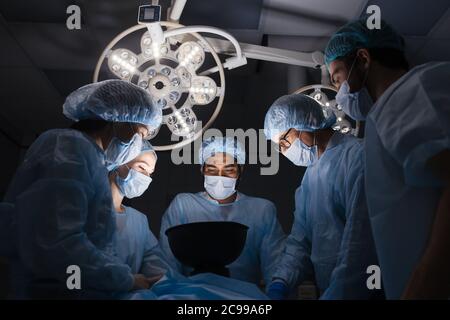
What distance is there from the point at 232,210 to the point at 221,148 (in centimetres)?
37

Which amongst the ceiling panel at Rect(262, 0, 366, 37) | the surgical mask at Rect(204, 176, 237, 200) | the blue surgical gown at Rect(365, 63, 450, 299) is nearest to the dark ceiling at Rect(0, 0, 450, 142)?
the ceiling panel at Rect(262, 0, 366, 37)

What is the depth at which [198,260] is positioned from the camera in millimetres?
1338

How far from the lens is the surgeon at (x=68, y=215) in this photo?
1251 mm

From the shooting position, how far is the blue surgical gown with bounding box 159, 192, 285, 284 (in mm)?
2242

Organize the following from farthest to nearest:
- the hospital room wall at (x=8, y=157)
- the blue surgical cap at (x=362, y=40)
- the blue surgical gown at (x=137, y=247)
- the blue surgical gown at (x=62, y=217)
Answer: the hospital room wall at (x=8, y=157)
the blue surgical gown at (x=137, y=247)
the blue surgical cap at (x=362, y=40)
the blue surgical gown at (x=62, y=217)

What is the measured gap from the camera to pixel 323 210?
1.96m

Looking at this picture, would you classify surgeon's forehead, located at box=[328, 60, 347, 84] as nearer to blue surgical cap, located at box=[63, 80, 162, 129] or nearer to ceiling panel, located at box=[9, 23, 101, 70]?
blue surgical cap, located at box=[63, 80, 162, 129]

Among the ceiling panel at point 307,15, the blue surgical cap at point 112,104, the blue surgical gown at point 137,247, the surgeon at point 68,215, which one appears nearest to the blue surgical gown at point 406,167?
the surgeon at point 68,215

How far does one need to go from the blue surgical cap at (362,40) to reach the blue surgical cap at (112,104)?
0.78m

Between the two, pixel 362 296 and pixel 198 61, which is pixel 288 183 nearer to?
pixel 198 61

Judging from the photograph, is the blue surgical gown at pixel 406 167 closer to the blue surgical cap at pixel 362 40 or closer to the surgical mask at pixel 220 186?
the blue surgical cap at pixel 362 40

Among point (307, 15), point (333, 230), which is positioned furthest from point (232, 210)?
point (307, 15)
